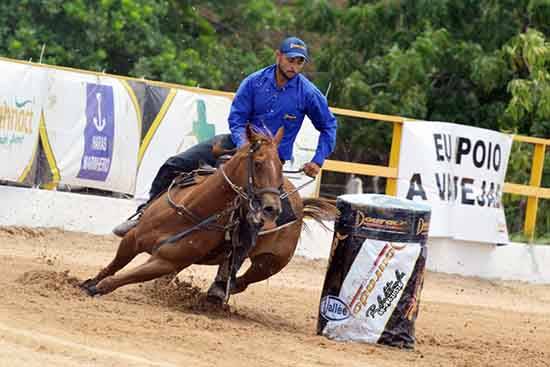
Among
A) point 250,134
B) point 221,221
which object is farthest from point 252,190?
point 221,221

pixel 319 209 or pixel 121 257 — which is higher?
pixel 319 209

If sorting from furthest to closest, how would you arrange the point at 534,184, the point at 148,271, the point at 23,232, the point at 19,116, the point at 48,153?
1. the point at 534,184
2. the point at 48,153
3. the point at 19,116
4. the point at 23,232
5. the point at 148,271

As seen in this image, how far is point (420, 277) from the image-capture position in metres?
8.78

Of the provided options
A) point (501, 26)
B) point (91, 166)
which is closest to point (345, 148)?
point (501, 26)

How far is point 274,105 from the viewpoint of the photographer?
30.5 ft

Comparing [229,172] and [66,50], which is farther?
[66,50]

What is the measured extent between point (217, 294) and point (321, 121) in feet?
5.45

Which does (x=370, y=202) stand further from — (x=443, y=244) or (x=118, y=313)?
(x=443, y=244)

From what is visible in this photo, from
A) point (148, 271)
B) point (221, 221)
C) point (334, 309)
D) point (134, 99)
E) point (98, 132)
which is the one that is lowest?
point (334, 309)

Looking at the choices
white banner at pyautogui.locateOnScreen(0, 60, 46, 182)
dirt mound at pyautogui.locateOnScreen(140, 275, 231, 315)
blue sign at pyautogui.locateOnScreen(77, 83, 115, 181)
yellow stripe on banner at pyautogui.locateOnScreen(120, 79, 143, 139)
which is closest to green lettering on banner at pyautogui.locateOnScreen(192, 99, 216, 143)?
yellow stripe on banner at pyautogui.locateOnScreen(120, 79, 143, 139)

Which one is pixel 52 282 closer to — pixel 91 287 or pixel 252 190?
pixel 91 287

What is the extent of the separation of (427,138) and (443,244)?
4.86ft

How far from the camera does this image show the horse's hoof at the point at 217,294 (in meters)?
9.41

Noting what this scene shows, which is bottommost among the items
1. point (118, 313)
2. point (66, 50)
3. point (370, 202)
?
point (118, 313)
